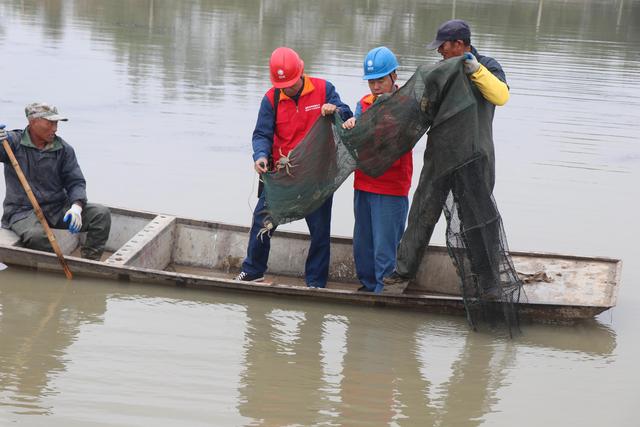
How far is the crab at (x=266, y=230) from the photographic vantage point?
8.16 m

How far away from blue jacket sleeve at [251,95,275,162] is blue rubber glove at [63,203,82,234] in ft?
4.96

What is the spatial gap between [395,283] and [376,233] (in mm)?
454

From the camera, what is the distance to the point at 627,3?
1364 inches

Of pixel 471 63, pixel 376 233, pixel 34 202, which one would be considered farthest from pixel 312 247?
pixel 34 202

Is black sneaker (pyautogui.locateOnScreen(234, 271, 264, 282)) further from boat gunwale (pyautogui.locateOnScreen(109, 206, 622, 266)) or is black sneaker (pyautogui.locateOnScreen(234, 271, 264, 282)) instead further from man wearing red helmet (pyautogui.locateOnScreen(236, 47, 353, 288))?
boat gunwale (pyautogui.locateOnScreen(109, 206, 622, 266))

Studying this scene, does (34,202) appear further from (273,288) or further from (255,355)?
(255,355)

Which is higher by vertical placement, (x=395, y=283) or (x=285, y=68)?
(x=285, y=68)

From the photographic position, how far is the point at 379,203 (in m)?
7.84

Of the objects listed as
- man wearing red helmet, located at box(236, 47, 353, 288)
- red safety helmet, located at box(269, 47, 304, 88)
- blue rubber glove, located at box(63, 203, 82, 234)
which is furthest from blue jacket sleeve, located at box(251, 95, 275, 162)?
blue rubber glove, located at box(63, 203, 82, 234)

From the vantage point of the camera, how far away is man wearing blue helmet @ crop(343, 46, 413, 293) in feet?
24.9

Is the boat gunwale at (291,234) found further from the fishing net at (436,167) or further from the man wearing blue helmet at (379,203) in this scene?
the fishing net at (436,167)

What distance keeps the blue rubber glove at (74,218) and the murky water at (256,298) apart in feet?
1.55

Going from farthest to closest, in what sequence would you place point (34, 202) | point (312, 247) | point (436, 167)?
point (312, 247)
point (34, 202)
point (436, 167)

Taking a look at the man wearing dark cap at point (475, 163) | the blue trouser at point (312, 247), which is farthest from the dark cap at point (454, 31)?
the blue trouser at point (312, 247)
